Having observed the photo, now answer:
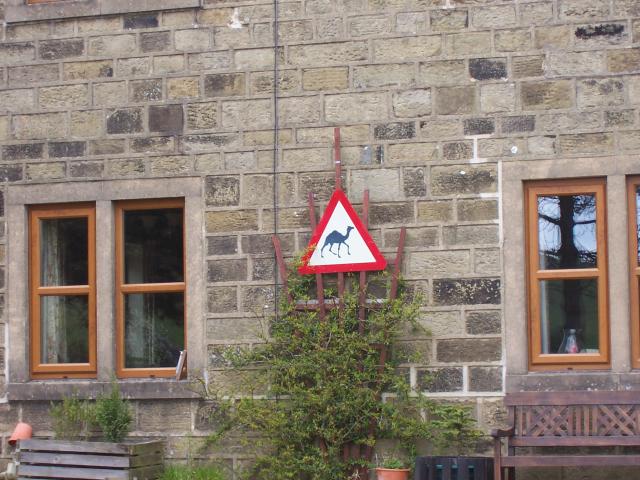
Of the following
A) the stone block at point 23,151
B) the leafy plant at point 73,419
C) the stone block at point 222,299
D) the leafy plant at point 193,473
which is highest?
the stone block at point 23,151

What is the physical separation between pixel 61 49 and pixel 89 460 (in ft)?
11.2

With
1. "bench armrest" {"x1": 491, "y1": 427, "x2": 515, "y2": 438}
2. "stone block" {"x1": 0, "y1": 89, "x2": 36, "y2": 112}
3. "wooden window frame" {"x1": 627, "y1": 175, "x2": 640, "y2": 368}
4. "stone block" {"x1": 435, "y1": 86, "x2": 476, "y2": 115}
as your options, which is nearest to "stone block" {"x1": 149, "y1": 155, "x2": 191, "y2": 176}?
"stone block" {"x1": 0, "y1": 89, "x2": 36, "y2": 112}

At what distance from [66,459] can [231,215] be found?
229cm

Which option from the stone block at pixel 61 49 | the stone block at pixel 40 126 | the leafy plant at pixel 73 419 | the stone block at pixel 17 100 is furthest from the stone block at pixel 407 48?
the leafy plant at pixel 73 419

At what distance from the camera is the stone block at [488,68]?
959 cm

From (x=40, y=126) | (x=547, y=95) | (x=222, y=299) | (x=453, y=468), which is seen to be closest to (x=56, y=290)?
(x=40, y=126)

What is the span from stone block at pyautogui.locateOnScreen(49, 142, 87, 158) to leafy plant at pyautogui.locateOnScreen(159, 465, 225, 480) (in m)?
2.69

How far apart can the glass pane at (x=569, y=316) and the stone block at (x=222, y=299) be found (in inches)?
94.4

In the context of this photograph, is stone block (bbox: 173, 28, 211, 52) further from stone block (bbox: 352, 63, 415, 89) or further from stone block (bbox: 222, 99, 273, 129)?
stone block (bbox: 352, 63, 415, 89)

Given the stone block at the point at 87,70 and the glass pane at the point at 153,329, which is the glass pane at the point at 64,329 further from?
the stone block at the point at 87,70

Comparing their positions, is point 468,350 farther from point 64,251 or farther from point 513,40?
point 64,251

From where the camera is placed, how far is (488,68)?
9.62 metres

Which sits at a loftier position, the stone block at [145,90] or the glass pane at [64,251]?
the stone block at [145,90]

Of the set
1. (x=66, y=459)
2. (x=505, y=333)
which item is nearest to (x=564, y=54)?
(x=505, y=333)
